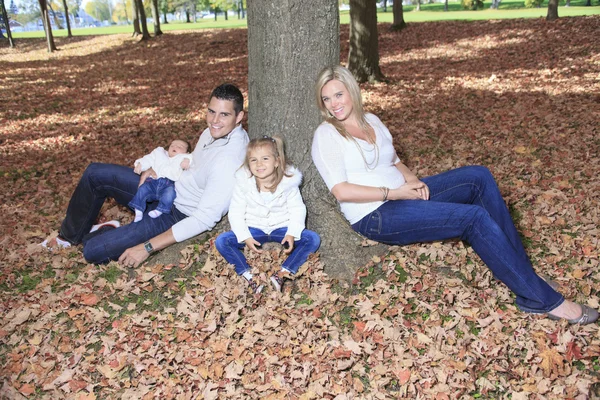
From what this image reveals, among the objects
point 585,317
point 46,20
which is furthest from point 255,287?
point 46,20

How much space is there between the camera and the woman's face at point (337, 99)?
400cm

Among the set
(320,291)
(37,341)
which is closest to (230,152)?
(320,291)

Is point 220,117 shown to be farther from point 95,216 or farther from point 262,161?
point 95,216

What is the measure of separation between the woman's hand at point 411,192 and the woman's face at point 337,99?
77cm

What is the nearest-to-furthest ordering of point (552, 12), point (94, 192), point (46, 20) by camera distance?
point (94, 192)
point (552, 12)
point (46, 20)

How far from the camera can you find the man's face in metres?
4.32

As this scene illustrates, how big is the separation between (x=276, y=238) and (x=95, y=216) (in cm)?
222

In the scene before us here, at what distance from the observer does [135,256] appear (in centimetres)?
452

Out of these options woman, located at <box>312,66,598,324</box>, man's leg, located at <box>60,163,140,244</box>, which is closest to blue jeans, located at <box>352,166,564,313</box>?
woman, located at <box>312,66,598,324</box>

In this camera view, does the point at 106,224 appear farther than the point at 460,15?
No

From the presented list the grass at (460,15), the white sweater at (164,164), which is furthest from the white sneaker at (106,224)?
the grass at (460,15)

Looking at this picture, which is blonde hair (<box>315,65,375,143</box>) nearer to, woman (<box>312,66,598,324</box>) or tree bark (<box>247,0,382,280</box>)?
woman (<box>312,66,598,324</box>)

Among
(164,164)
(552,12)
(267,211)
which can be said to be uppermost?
(552,12)

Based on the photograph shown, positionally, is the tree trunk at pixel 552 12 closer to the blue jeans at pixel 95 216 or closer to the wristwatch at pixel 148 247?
the blue jeans at pixel 95 216
